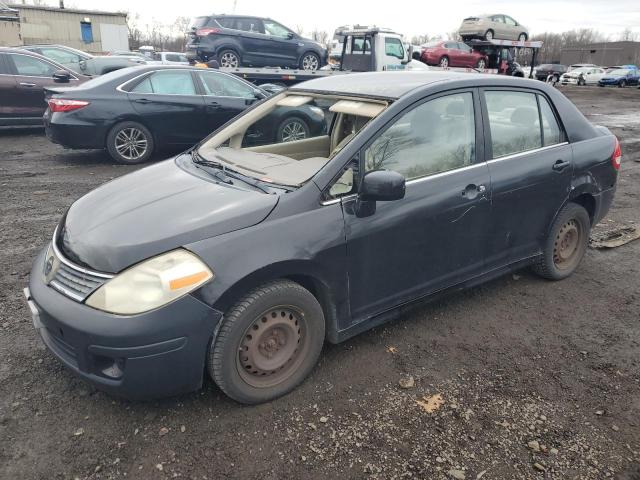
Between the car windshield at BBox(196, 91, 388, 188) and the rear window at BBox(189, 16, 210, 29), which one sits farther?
the rear window at BBox(189, 16, 210, 29)

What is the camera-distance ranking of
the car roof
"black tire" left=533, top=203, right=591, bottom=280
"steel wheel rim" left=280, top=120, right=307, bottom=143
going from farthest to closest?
1. "black tire" left=533, top=203, right=591, bottom=280
2. "steel wheel rim" left=280, top=120, right=307, bottom=143
3. the car roof

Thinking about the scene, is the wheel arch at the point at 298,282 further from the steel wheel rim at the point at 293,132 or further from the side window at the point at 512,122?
the side window at the point at 512,122

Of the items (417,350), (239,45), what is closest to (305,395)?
(417,350)

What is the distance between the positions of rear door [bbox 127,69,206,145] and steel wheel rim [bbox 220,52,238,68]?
21.2ft

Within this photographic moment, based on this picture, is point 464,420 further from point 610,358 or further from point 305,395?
point 610,358

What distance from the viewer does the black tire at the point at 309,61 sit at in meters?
15.5

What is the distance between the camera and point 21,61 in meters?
9.69

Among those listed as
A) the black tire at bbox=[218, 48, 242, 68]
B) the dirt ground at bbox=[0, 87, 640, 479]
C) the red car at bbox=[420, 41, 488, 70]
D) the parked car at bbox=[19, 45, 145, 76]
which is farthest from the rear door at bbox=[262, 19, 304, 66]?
the dirt ground at bbox=[0, 87, 640, 479]

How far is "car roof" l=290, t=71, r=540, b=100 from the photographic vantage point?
10.4 feet

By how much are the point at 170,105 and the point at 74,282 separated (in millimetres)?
6248

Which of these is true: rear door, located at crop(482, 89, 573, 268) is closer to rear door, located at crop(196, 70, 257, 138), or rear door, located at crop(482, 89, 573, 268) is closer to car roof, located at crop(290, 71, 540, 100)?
car roof, located at crop(290, 71, 540, 100)

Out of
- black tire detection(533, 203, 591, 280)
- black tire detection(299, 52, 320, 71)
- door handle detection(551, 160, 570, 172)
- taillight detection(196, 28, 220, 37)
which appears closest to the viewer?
door handle detection(551, 160, 570, 172)

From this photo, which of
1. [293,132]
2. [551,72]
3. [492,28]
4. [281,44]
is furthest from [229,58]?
[551,72]

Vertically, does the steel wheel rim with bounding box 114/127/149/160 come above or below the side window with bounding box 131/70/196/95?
below
